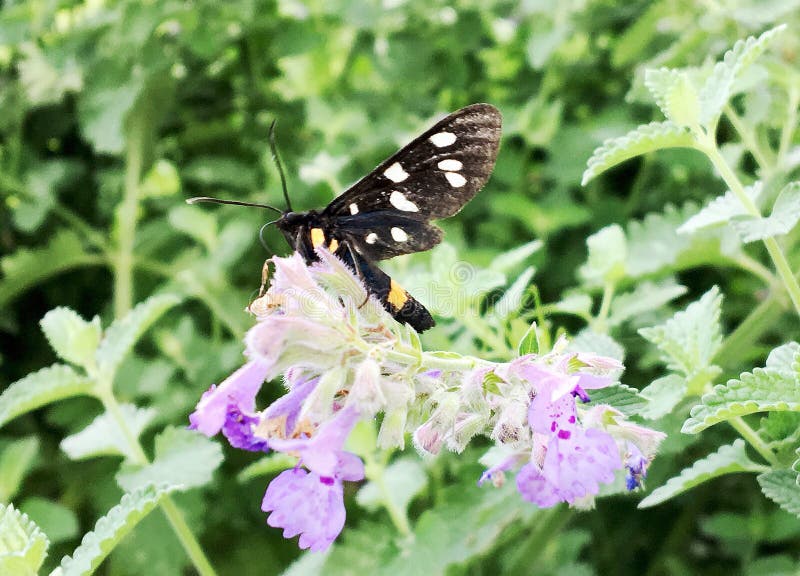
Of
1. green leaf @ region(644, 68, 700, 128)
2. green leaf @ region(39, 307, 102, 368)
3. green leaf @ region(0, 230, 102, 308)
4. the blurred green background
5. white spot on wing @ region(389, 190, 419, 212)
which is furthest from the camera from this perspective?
green leaf @ region(0, 230, 102, 308)

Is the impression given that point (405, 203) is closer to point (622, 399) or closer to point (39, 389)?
point (622, 399)

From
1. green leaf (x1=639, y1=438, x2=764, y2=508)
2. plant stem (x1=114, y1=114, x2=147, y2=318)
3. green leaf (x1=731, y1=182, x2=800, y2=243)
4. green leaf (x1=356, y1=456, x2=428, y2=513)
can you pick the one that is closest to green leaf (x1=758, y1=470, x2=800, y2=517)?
green leaf (x1=639, y1=438, x2=764, y2=508)

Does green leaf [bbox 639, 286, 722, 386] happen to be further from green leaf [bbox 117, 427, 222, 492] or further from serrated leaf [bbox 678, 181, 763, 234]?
green leaf [bbox 117, 427, 222, 492]

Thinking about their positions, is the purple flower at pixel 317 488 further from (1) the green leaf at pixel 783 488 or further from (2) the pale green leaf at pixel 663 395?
(1) the green leaf at pixel 783 488

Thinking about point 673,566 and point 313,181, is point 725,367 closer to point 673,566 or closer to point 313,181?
point 673,566

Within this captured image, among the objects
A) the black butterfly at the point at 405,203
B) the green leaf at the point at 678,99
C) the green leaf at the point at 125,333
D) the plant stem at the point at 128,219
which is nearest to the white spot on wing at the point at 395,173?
the black butterfly at the point at 405,203

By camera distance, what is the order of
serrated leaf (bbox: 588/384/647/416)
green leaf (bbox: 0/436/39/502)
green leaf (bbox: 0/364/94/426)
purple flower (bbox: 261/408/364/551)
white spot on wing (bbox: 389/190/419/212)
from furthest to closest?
1. green leaf (bbox: 0/436/39/502)
2. green leaf (bbox: 0/364/94/426)
3. white spot on wing (bbox: 389/190/419/212)
4. serrated leaf (bbox: 588/384/647/416)
5. purple flower (bbox: 261/408/364/551)

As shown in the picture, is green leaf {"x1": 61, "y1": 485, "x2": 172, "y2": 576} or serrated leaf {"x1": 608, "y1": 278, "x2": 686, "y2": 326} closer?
green leaf {"x1": 61, "y1": 485, "x2": 172, "y2": 576}
